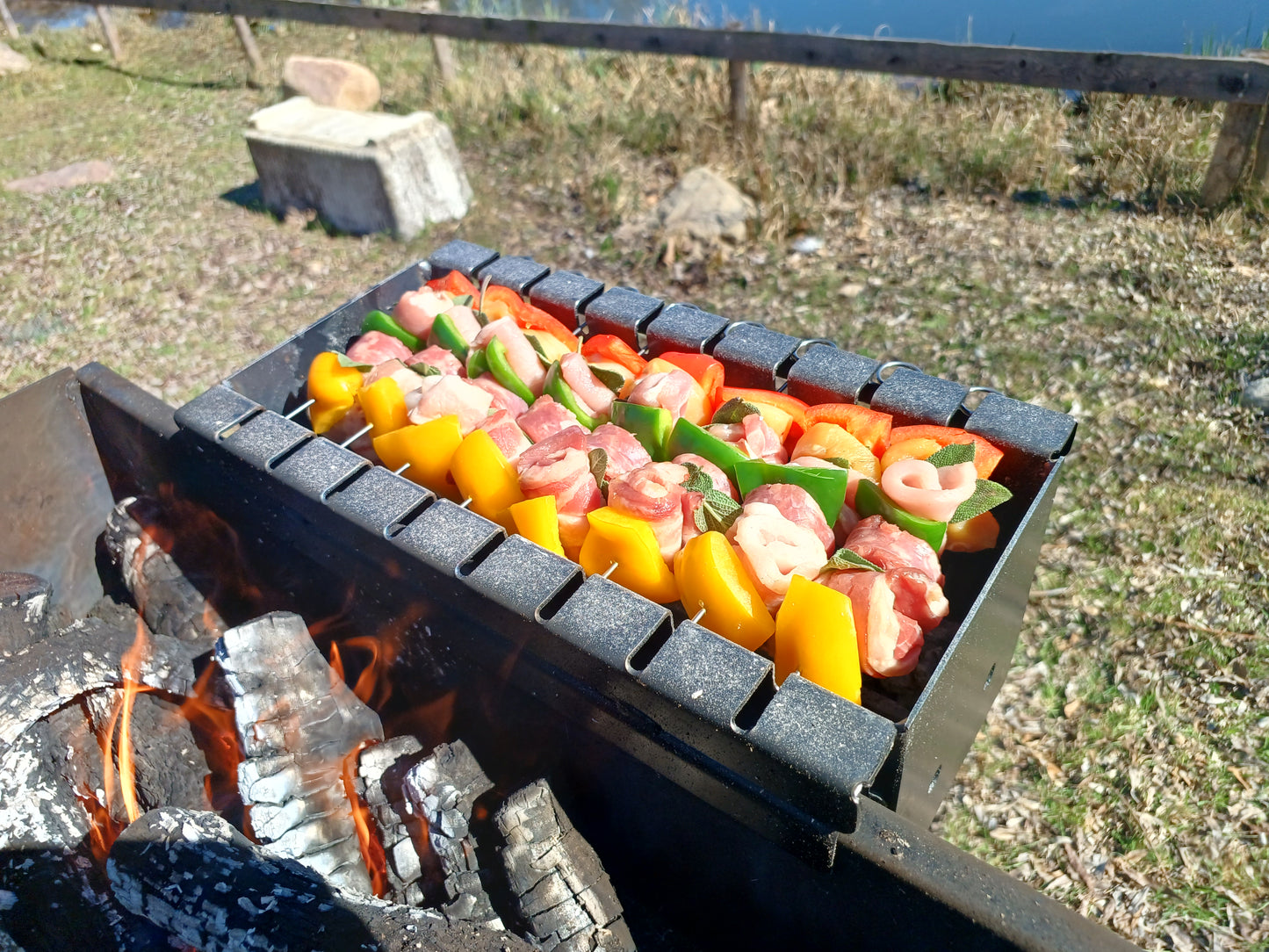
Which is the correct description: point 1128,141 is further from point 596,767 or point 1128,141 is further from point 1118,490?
point 596,767

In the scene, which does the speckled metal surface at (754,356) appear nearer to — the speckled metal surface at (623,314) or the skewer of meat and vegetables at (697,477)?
the skewer of meat and vegetables at (697,477)

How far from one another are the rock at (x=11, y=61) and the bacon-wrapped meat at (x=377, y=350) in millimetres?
9924

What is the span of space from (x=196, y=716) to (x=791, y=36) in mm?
5301

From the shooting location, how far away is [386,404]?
2828mm

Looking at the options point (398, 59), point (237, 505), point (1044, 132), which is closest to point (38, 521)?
point (237, 505)

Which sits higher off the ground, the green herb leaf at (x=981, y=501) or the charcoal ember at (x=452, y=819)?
the green herb leaf at (x=981, y=501)

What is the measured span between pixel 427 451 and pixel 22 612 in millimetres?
1373

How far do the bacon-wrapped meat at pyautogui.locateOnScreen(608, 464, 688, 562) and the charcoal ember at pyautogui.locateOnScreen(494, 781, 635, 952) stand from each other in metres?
0.71

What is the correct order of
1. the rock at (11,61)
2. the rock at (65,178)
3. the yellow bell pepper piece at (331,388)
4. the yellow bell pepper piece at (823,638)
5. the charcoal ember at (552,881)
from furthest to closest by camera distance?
the rock at (11,61) < the rock at (65,178) < the yellow bell pepper piece at (331,388) < the charcoal ember at (552,881) < the yellow bell pepper piece at (823,638)

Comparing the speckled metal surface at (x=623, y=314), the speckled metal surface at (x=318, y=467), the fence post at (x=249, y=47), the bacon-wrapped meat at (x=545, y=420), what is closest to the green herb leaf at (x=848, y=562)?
the bacon-wrapped meat at (x=545, y=420)

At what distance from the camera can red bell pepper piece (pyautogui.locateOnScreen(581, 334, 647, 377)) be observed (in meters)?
3.00

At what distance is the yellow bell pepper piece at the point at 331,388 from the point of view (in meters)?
2.98

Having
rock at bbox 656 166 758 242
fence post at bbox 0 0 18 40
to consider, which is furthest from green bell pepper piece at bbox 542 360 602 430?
fence post at bbox 0 0 18 40

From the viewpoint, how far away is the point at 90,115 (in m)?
8.93
